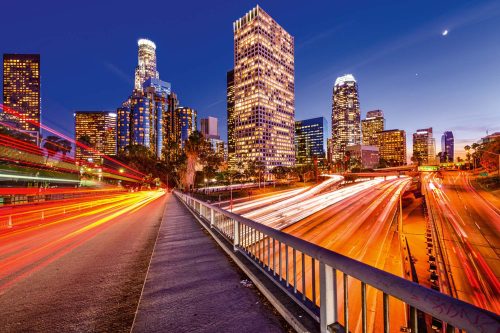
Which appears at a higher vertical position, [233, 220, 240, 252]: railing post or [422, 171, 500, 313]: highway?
[233, 220, 240, 252]: railing post

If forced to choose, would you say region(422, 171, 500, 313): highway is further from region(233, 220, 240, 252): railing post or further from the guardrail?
the guardrail

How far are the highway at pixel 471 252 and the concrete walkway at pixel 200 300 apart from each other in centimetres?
2075

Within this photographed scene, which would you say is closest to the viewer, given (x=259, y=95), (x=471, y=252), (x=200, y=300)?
(x=200, y=300)

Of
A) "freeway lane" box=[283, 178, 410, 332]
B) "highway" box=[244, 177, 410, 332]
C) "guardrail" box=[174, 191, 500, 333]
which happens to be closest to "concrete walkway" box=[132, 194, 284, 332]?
"guardrail" box=[174, 191, 500, 333]

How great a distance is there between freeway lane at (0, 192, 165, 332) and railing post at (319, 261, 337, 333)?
287cm

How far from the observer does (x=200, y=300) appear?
4.38m

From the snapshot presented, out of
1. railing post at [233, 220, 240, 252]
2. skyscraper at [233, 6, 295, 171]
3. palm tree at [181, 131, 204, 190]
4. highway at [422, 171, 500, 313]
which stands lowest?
highway at [422, 171, 500, 313]

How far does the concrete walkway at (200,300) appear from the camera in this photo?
362cm

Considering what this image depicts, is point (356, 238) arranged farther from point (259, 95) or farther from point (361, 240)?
point (259, 95)

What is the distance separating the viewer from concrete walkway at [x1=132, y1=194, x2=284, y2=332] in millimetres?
3617

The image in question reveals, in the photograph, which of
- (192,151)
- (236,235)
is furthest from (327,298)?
(192,151)

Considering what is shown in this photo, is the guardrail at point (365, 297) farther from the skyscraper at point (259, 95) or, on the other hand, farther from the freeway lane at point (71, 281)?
the skyscraper at point (259, 95)

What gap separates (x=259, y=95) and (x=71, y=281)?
18499 cm

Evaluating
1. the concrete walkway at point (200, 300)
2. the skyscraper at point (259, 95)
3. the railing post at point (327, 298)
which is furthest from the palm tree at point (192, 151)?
the skyscraper at point (259, 95)
